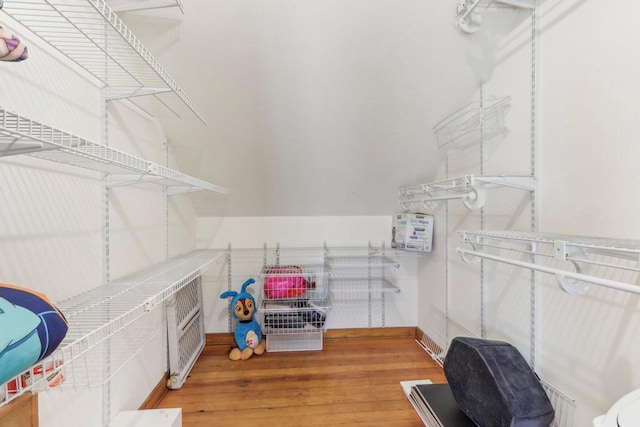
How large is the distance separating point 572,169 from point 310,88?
3.91ft

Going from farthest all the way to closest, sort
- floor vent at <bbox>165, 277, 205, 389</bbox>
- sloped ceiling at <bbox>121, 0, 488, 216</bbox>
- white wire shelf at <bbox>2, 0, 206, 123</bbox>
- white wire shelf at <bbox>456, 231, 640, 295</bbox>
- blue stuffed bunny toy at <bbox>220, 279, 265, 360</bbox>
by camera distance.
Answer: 1. blue stuffed bunny toy at <bbox>220, 279, 265, 360</bbox>
2. floor vent at <bbox>165, 277, 205, 389</bbox>
3. sloped ceiling at <bbox>121, 0, 488, 216</bbox>
4. white wire shelf at <bbox>2, 0, 206, 123</bbox>
5. white wire shelf at <bbox>456, 231, 640, 295</bbox>

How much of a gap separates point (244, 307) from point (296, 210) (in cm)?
84

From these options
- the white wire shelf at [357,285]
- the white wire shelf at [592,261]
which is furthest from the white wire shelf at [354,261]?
the white wire shelf at [592,261]

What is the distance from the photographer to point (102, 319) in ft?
2.70

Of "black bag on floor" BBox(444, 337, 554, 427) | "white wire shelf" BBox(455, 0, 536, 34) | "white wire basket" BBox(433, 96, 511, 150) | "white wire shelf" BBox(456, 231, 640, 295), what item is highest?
"white wire shelf" BBox(455, 0, 536, 34)

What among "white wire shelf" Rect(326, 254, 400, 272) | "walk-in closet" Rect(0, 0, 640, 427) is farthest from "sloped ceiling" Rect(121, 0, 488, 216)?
"white wire shelf" Rect(326, 254, 400, 272)

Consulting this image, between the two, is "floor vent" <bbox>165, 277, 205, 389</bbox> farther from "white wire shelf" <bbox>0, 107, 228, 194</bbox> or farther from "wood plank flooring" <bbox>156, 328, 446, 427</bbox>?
"white wire shelf" <bbox>0, 107, 228, 194</bbox>

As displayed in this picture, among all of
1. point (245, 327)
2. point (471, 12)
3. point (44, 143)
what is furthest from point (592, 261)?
point (245, 327)

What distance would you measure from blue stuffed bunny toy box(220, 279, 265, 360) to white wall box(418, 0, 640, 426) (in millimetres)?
1538

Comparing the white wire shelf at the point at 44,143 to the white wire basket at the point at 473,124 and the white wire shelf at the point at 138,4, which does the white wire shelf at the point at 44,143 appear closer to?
the white wire shelf at the point at 138,4

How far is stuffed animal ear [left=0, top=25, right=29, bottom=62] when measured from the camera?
0.47 metres

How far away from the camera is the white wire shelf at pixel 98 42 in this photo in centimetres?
80

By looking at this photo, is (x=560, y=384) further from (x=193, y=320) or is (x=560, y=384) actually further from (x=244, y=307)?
(x=193, y=320)

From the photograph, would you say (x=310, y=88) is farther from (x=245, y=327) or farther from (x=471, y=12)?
(x=245, y=327)
